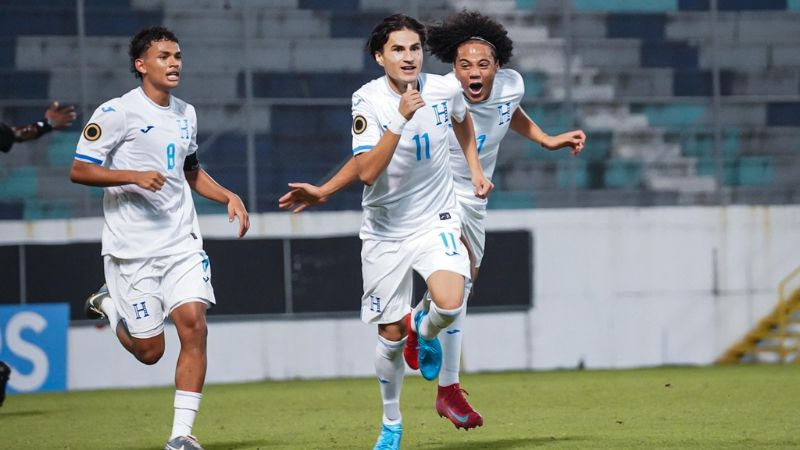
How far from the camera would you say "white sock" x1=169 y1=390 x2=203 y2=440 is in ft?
23.2

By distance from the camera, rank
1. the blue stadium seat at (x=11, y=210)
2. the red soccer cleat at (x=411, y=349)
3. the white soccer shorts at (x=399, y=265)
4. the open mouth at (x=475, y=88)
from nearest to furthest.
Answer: the white soccer shorts at (x=399, y=265) → the red soccer cleat at (x=411, y=349) → the open mouth at (x=475, y=88) → the blue stadium seat at (x=11, y=210)

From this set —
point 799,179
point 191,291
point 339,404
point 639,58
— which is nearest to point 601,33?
point 639,58

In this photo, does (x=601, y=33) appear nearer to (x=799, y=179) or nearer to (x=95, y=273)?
(x=799, y=179)

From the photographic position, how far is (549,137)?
831 cm

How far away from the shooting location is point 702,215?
16.2 m

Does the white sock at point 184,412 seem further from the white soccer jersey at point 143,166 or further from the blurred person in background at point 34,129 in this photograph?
the blurred person in background at point 34,129

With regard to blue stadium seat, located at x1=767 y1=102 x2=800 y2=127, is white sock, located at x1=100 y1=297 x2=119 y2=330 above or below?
below

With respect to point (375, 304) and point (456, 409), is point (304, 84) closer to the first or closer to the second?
point (456, 409)

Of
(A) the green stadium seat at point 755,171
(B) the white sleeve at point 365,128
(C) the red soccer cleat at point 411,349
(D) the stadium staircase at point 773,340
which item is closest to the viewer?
(B) the white sleeve at point 365,128

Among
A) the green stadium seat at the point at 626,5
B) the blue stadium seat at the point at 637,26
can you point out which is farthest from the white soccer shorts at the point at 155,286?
the blue stadium seat at the point at 637,26

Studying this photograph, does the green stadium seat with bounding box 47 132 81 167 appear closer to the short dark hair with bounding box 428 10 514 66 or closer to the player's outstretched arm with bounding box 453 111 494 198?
the short dark hair with bounding box 428 10 514 66

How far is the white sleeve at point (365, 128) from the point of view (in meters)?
6.94

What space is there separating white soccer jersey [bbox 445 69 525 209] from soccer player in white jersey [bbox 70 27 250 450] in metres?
1.50

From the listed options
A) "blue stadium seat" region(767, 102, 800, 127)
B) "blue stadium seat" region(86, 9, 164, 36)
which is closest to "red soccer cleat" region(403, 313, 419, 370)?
"blue stadium seat" region(86, 9, 164, 36)
